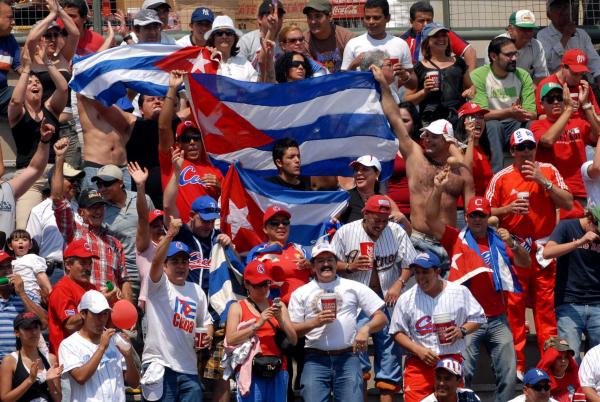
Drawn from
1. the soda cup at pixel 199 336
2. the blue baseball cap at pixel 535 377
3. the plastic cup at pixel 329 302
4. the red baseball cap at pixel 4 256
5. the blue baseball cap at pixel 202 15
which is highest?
the blue baseball cap at pixel 202 15

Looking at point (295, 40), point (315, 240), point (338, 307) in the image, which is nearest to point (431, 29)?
point (295, 40)

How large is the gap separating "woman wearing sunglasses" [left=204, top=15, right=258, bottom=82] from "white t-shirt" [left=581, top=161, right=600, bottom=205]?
364 centimetres

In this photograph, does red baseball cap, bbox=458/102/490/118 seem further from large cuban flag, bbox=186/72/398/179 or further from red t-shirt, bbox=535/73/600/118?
red t-shirt, bbox=535/73/600/118

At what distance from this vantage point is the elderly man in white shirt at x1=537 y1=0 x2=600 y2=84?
61.9 ft

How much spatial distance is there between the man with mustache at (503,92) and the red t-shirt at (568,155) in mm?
→ 578

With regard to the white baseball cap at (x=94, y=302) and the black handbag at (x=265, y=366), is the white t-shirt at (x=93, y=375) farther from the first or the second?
the black handbag at (x=265, y=366)

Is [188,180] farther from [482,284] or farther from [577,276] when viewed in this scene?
[577,276]

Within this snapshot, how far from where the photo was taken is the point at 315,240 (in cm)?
1584

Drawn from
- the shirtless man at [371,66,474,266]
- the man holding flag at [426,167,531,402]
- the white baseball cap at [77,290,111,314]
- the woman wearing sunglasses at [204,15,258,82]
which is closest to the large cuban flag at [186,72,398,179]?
the shirtless man at [371,66,474,266]

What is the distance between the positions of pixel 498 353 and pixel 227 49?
4.59m

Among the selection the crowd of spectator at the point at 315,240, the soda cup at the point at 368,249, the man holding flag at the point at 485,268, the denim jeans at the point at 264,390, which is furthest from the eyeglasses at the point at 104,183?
the man holding flag at the point at 485,268

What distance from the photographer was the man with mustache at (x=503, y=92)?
17.2 meters

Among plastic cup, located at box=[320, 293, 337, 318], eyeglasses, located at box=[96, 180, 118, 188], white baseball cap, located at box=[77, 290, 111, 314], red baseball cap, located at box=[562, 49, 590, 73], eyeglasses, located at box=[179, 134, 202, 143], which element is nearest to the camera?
white baseball cap, located at box=[77, 290, 111, 314]

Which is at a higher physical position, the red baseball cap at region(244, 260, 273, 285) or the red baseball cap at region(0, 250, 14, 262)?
the red baseball cap at region(0, 250, 14, 262)
